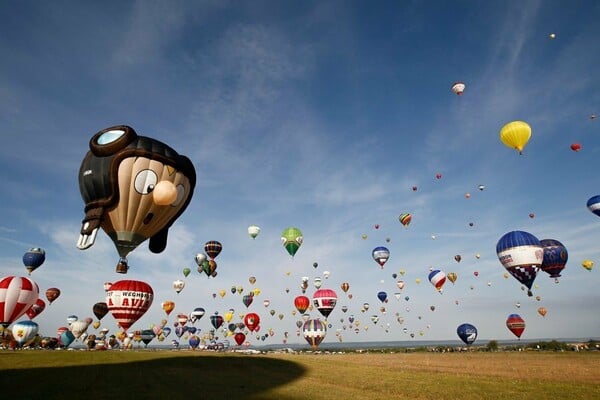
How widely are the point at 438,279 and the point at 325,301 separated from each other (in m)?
23.8

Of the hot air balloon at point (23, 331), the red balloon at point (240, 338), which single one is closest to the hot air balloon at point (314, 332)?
the red balloon at point (240, 338)

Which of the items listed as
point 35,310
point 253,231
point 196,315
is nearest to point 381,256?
point 253,231

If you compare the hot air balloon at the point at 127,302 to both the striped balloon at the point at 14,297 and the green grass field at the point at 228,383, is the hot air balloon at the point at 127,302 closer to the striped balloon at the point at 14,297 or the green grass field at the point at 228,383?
the green grass field at the point at 228,383

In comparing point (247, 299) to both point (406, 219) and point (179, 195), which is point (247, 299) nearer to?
point (406, 219)

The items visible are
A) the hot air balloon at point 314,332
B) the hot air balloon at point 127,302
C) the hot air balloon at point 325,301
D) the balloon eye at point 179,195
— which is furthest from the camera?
the hot air balloon at point 325,301

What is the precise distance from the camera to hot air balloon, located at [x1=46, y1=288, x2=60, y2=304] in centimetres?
6072

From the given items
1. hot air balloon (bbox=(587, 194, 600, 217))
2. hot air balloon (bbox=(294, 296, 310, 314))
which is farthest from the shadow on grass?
hot air balloon (bbox=(587, 194, 600, 217))

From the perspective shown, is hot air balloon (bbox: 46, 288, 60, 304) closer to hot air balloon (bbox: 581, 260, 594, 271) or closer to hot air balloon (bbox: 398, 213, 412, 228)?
hot air balloon (bbox: 398, 213, 412, 228)

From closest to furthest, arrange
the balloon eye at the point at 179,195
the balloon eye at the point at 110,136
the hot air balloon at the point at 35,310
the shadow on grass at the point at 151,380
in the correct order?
the shadow on grass at the point at 151,380 < the balloon eye at the point at 110,136 < the balloon eye at the point at 179,195 < the hot air balloon at the point at 35,310

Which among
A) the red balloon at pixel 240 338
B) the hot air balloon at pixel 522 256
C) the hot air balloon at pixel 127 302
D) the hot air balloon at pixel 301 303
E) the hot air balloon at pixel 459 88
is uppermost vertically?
the hot air balloon at pixel 459 88

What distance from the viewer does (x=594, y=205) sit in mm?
44438

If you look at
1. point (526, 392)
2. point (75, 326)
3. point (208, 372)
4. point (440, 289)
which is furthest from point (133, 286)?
point (440, 289)

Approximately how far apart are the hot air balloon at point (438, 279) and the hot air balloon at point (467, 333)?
8176 mm

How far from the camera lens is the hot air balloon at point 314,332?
47469 mm
